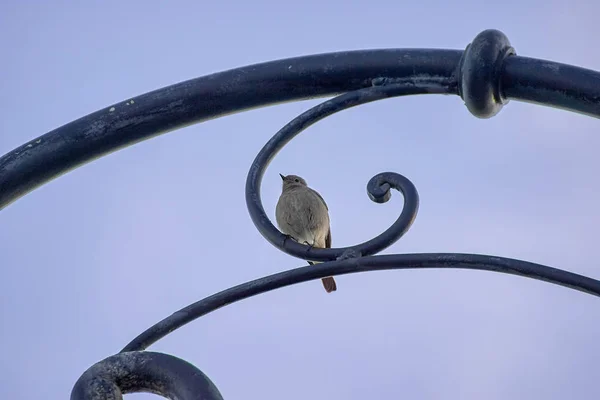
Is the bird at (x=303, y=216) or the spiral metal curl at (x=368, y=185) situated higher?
the bird at (x=303, y=216)

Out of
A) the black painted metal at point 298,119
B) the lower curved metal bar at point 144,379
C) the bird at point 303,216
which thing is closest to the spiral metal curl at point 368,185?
the black painted metal at point 298,119

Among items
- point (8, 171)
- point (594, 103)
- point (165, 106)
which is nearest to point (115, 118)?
point (165, 106)

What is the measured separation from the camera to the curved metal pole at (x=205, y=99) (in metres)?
2.07

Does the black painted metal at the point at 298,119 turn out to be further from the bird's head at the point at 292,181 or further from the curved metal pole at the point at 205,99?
the bird's head at the point at 292,181

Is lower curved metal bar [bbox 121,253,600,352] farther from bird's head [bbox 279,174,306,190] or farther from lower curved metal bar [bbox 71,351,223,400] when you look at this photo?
bird's head [bbox 279,174,306,190]

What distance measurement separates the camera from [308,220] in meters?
6.21

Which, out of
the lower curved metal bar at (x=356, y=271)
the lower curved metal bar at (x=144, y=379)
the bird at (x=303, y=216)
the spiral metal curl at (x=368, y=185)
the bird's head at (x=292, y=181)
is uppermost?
the bird's head at (x=292, y=181)

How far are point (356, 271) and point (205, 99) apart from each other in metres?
0.53

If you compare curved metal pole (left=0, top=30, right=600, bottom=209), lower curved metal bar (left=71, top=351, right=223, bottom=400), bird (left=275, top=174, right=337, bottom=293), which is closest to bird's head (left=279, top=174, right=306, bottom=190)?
bird (left=275, top=174, right=337, bottom=293)

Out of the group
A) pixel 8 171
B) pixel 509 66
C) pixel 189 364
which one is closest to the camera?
pixel 189 364

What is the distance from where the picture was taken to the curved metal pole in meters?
2.07

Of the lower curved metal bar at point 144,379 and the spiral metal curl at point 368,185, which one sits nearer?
the lower curved metal bar at point 144,379

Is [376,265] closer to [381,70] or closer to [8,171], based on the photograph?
[381,70]

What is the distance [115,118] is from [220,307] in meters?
0.50
